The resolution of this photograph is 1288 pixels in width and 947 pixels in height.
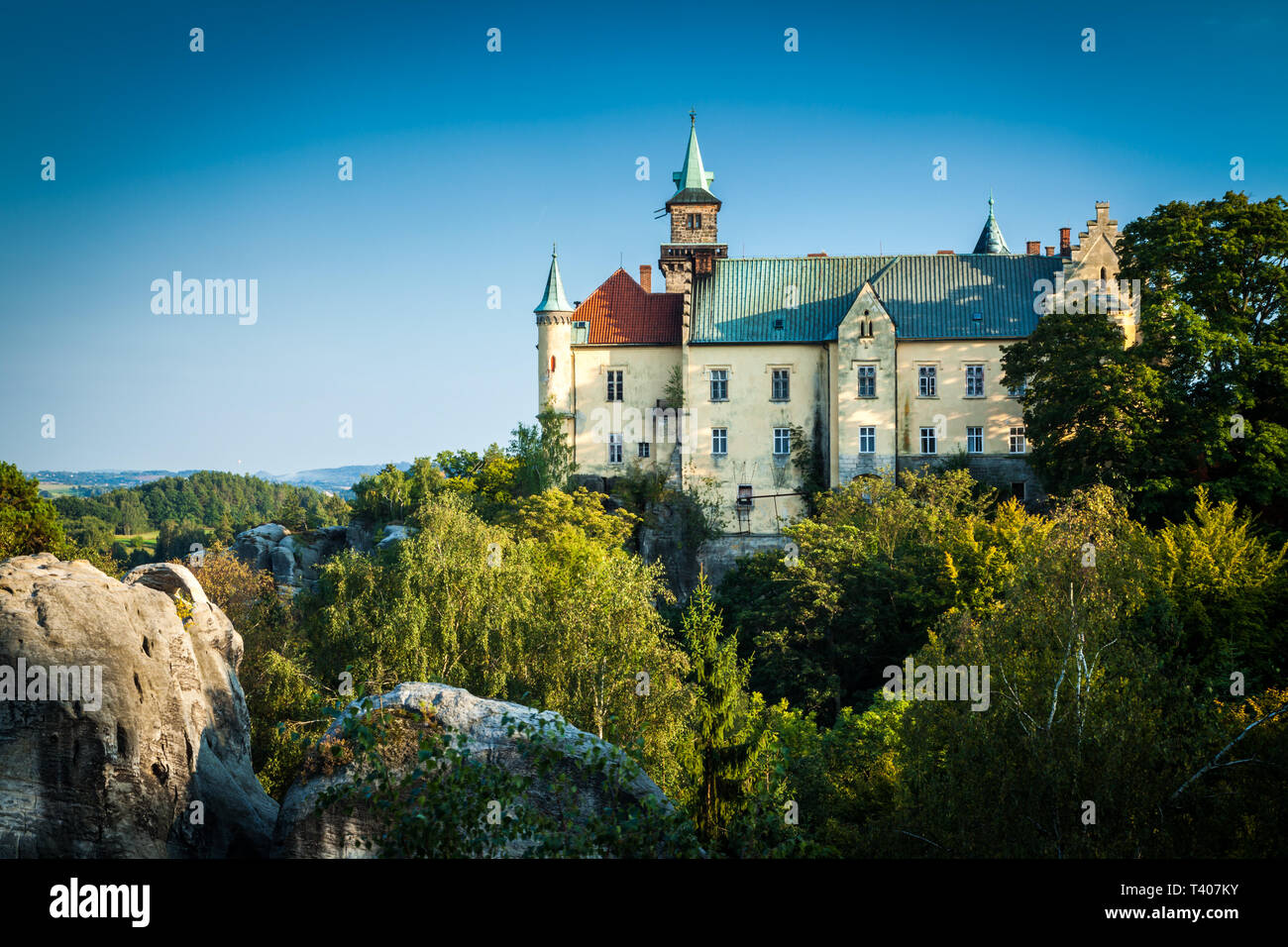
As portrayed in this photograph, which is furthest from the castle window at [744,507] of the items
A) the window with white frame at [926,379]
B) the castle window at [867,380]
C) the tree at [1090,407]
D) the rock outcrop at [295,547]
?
the rock outcrop at [295,547]

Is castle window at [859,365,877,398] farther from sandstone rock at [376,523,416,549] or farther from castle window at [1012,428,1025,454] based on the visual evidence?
sandstone rock at [376,523,416,549]

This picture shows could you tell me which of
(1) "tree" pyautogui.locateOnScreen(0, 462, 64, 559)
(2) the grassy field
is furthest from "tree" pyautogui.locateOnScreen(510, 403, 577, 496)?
(2) the grassy field

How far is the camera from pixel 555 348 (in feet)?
199

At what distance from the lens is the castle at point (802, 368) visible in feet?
191

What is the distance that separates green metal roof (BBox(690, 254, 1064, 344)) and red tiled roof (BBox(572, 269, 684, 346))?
1421 millimetres

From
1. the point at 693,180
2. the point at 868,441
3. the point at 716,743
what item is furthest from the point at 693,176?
the point at 716,743

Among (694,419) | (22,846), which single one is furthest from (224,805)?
(694,419)

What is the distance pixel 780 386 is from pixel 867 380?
4.61 m

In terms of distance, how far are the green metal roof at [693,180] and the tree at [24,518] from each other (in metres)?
37.7

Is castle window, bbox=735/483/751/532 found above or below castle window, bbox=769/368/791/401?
below

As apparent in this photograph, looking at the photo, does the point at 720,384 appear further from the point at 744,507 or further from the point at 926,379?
the point at 926,379

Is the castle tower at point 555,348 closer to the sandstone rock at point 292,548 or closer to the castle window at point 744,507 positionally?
the castle window at point 744,507

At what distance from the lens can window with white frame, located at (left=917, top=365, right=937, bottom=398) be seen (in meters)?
58.7
